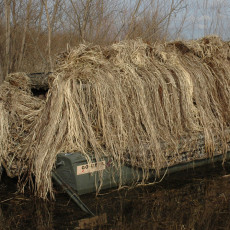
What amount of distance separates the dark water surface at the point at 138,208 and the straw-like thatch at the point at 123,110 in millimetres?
286

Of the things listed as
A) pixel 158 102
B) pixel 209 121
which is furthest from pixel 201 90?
pixel 158 102

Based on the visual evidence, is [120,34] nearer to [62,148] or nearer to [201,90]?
[201,90]

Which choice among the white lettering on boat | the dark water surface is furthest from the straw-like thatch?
the dark water surface

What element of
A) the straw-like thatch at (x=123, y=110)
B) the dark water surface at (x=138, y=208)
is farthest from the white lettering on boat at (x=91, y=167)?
the dark water surface at (x=138, y=208)

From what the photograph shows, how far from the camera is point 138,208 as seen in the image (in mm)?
3957

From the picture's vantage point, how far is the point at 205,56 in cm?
613

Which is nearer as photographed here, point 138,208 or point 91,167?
point 138,208

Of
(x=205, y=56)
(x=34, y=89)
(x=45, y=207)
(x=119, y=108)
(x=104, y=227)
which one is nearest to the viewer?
(x=104, y=227)

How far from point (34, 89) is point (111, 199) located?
3138 mm

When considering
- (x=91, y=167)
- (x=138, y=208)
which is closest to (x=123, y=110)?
(x=91, y=167)

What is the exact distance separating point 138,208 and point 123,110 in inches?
54.3

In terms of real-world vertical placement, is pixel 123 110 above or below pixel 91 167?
above

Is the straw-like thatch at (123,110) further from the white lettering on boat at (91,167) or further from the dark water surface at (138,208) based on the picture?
the dark water surface at (138,208)

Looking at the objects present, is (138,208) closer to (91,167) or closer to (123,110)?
(91,167)
